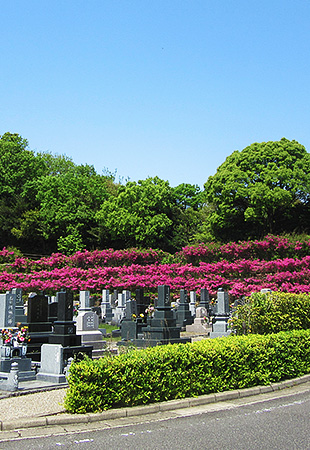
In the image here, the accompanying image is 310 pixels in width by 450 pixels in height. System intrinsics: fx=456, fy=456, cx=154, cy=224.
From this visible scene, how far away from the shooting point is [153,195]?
47031mm

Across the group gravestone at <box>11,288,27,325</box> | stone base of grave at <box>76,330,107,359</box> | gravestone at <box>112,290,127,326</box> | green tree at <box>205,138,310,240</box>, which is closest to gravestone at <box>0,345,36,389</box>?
stone base of grave at <box>76,330,107,359</box>

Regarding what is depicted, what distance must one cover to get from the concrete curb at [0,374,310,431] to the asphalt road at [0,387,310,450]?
15 centimetres

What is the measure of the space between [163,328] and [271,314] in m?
4.10

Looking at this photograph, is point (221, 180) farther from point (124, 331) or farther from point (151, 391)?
point (151, 391)

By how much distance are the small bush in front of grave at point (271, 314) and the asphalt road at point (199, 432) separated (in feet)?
15.4

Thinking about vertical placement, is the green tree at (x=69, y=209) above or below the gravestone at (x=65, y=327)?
above

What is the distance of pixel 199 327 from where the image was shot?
23.5 m

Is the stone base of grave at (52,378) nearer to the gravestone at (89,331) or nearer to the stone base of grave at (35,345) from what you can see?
the stone base of grave at (35,345)

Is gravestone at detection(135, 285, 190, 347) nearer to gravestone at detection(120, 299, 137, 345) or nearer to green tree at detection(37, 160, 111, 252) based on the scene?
gravestone at detection(120, 299, 137, 345)

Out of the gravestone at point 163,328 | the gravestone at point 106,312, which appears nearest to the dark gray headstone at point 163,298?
the gravestone at point 163,328

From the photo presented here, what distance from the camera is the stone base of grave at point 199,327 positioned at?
2322cm

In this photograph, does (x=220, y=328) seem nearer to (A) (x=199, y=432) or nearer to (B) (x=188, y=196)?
(A) (x=199, y=432)

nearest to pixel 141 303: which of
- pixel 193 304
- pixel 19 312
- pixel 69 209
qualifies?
pixel 19 312

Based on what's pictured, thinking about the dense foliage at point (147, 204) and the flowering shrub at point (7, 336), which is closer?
the flowering shrub at point (7, 336)
